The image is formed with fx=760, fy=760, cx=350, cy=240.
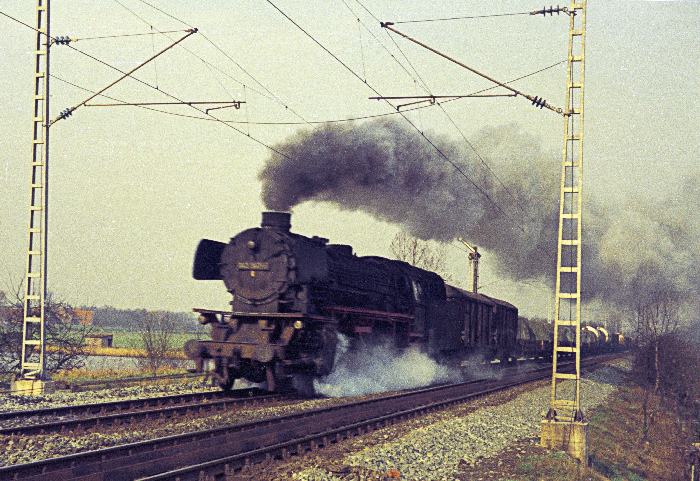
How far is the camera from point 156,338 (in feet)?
96.2

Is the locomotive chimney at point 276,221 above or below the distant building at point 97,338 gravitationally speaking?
above

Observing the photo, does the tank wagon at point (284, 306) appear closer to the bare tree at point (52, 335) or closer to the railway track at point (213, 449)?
the railway track at point (213, 449)

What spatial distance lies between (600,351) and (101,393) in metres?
45.0

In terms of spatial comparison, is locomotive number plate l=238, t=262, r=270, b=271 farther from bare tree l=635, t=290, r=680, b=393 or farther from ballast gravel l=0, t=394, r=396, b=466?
bare tree l=635, t=290, r=680, b=393

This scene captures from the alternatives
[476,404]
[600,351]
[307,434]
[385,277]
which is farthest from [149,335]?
[600,351]

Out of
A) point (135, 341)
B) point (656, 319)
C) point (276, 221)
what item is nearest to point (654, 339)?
point (656, 319)

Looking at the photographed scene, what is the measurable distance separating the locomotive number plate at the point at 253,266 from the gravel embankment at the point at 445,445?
15.8 ft

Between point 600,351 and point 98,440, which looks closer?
point 98,440

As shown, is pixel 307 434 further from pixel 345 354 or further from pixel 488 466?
pixel 345 354

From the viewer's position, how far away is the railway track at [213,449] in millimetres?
8008

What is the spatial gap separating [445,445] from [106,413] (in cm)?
579

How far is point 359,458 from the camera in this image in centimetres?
991

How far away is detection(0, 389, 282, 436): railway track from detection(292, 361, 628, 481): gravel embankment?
3769mm

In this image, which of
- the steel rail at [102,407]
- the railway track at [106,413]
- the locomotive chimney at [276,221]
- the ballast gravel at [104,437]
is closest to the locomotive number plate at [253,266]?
the locomotive chimney at [276,221]
